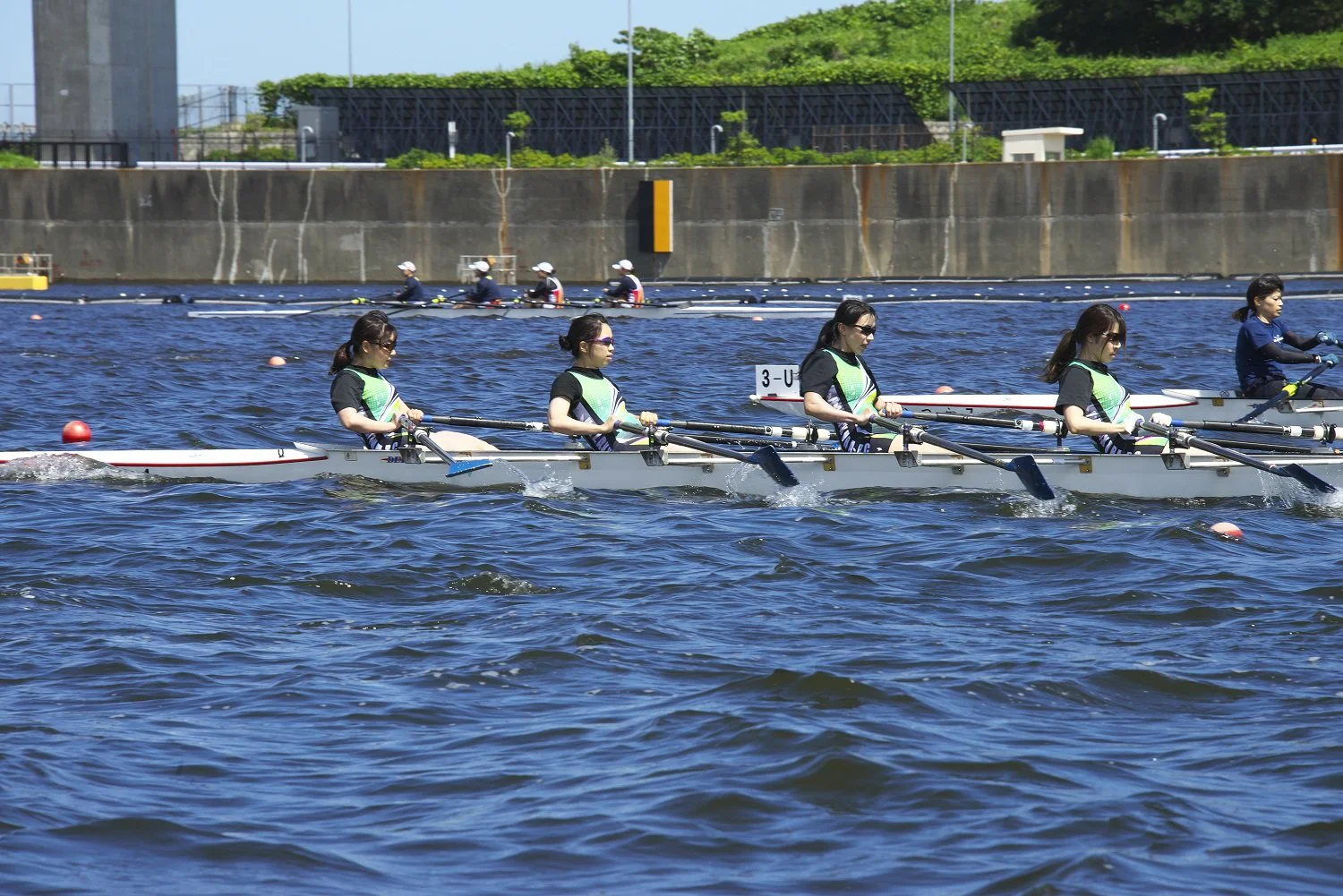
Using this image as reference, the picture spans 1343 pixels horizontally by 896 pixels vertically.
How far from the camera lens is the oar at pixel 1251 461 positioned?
10344mm

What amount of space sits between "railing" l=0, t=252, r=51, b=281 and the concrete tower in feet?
22.8

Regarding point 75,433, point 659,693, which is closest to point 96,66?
point 75,433

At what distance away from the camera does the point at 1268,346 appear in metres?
13.7

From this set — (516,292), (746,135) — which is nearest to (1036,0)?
(746,135)

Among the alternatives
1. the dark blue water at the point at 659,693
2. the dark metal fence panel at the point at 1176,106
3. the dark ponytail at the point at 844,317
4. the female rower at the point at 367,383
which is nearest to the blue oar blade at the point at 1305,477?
the dark blue water at the point at 659,693

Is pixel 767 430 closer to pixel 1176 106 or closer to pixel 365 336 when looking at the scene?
pixel 365 336

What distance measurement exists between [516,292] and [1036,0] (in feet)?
123

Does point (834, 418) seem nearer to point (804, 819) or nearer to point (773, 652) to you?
point (773, 652)

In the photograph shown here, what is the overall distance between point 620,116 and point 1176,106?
17797mm

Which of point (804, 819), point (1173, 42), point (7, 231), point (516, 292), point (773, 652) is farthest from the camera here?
point (1173, 42)

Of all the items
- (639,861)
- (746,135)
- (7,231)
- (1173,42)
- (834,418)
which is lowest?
(639,861)

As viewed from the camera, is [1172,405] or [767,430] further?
[1172,405]

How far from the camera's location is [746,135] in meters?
44.7

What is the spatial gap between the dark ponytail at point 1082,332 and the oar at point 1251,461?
72cm
